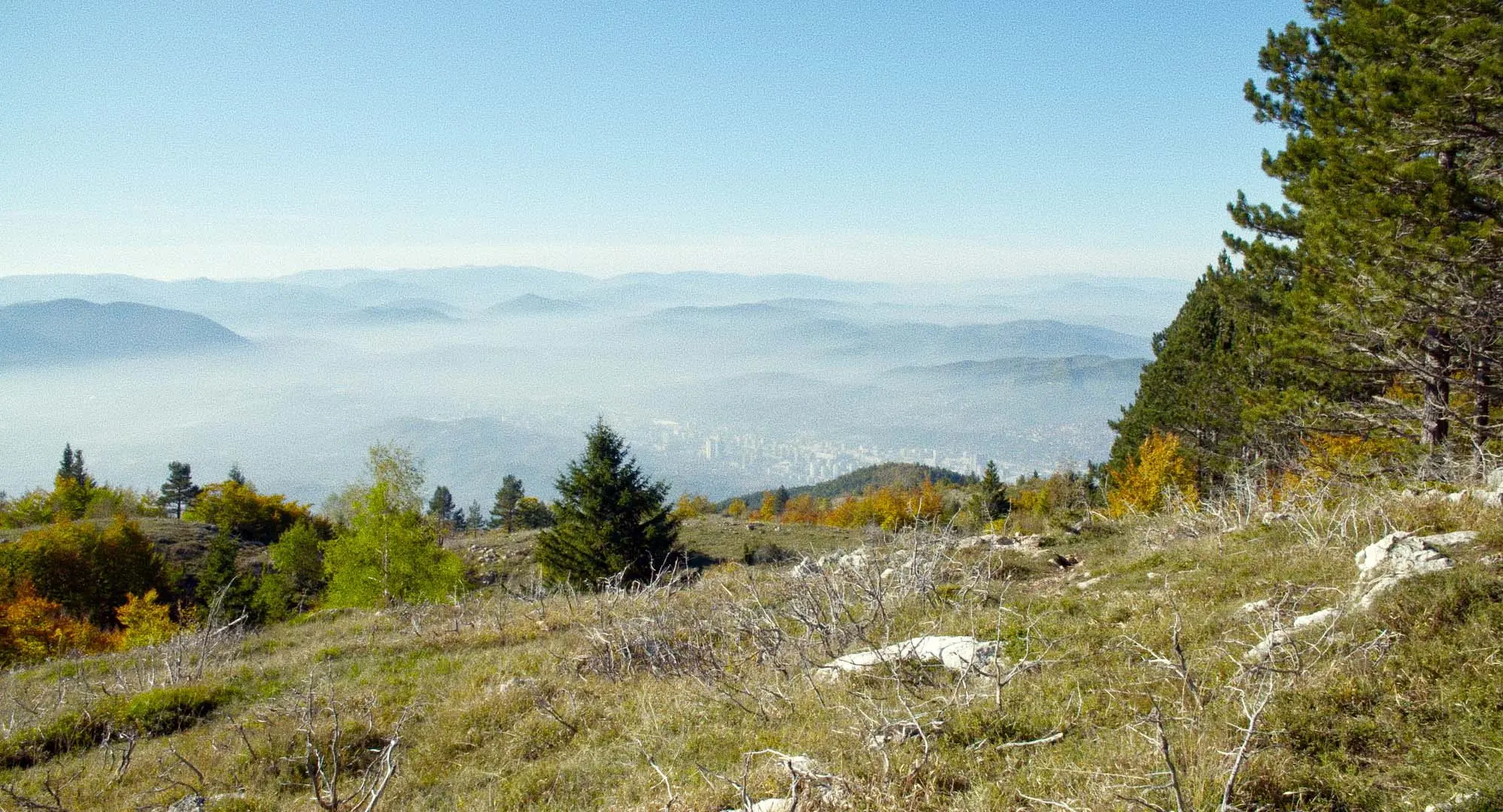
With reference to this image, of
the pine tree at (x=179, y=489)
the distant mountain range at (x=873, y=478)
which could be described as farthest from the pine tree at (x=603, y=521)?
the distant mountain range at (x=873, y=478)

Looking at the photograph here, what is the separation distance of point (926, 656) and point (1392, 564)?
374 cm

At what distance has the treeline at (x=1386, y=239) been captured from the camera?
9531 millimetres

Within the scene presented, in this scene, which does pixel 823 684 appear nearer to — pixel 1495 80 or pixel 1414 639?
pixel 1414 639

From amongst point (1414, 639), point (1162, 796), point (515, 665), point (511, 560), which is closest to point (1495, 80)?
point (1414, 639)

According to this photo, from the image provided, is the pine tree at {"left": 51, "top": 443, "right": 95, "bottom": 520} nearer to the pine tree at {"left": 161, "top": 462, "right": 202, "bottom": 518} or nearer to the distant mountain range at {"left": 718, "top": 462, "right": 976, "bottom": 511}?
the pine tree at {"left": 161, "top": 462, "right": 202, "bottom": 518}

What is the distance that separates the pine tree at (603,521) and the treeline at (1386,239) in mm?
16348

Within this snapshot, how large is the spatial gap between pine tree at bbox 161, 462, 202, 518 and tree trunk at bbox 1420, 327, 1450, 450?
88897 millimetres

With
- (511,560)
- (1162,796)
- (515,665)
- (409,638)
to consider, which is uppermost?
(1162,796)

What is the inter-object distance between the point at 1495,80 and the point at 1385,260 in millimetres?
2570

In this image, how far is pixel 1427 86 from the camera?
9.32 metres

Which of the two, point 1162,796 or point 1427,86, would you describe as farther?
point 1427,86

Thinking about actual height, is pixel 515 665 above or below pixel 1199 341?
below

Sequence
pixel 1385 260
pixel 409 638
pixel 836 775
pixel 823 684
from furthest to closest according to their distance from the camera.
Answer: pixel 409 638
pixel 1385 260
pixel 823 684
pixel 836 775

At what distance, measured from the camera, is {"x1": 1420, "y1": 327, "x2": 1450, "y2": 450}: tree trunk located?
37.9ft
